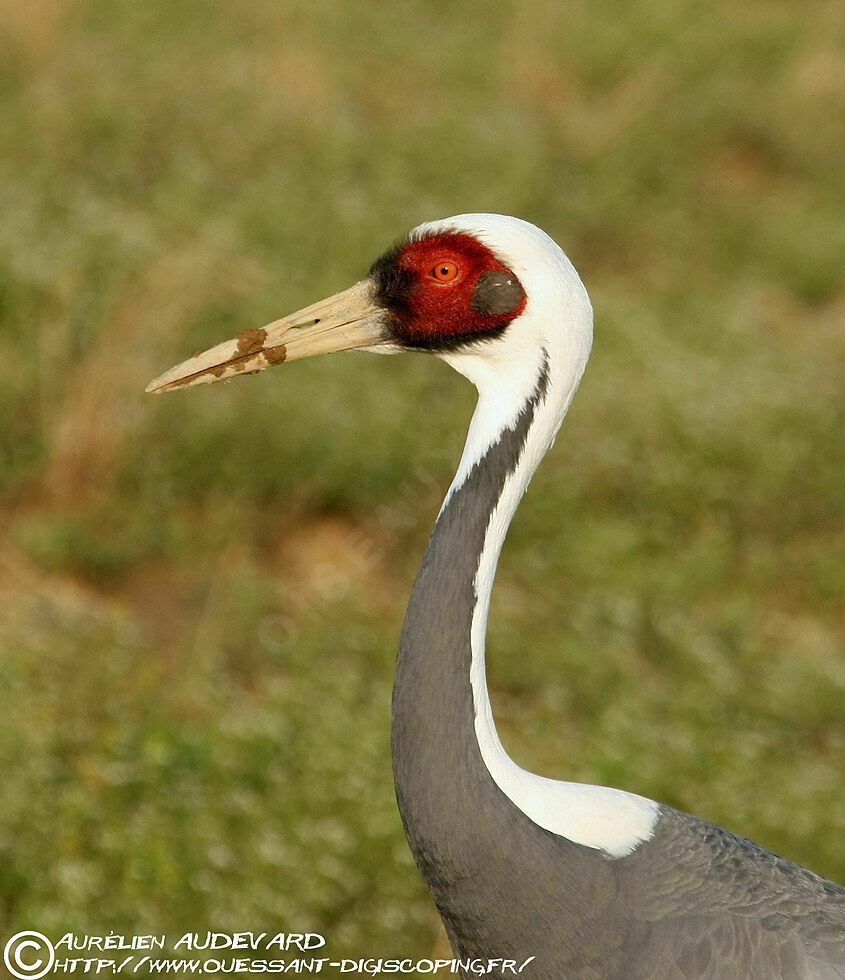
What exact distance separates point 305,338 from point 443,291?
0.33m

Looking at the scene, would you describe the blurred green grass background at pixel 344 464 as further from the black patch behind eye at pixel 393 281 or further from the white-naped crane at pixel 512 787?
the black patch behind eye at pixel 393 281

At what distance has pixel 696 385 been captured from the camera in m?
7.45

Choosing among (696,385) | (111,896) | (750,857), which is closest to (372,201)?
(696,385)

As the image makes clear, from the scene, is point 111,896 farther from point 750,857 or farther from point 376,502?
point 376,502

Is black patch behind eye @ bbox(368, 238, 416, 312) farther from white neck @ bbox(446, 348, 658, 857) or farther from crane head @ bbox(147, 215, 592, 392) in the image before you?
white neck @ bbox(446, 348, 658, 857)

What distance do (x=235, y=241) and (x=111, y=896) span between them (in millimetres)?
4466

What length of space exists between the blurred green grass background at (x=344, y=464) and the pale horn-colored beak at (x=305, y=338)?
69.3 inches

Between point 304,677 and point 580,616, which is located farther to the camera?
point 580,616

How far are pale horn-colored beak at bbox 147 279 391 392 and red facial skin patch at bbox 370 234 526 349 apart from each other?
0.14 ft

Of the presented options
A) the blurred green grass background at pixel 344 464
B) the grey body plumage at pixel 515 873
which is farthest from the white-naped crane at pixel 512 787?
the blurred green grass background at pixel 344 464

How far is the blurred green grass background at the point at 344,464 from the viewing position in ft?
15.2

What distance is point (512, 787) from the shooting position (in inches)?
117

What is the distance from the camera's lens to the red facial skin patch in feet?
9.98

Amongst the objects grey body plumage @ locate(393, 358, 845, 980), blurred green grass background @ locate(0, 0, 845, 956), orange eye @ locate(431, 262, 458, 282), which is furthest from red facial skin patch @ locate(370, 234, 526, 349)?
blurred green grass background @ locate(0, 0, 845, 956)
